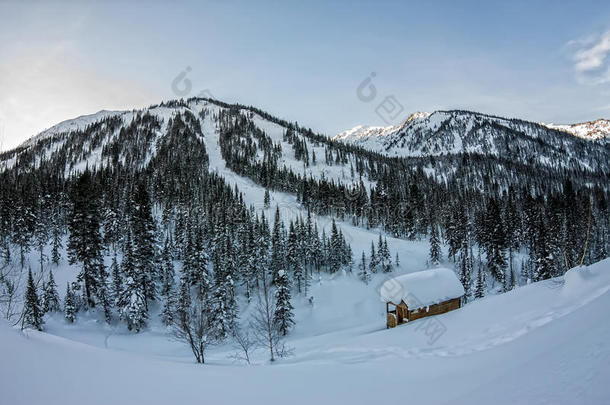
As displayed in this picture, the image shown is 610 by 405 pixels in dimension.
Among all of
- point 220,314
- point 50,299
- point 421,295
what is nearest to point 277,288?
point 220,314

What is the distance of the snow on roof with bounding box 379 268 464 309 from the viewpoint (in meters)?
26.8

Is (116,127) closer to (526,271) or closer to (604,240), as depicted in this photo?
(526,271)

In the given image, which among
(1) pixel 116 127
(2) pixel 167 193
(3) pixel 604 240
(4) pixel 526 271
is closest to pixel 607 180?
(3) pixel 604 240

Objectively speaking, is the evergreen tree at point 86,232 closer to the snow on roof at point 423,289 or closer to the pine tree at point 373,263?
the snow on roof at point 423,289

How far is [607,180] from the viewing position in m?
183

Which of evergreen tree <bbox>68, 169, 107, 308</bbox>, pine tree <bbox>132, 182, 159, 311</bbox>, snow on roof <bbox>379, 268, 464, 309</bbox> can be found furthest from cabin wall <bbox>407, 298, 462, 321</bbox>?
evergreen tree <bbox>68, 169, 107, 308</bbox>

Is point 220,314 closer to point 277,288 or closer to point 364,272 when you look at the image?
point 277,288

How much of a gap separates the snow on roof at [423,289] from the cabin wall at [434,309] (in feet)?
3.08

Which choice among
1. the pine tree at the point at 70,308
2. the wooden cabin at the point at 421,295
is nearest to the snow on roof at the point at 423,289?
the wooden cabin at the point at 421,295

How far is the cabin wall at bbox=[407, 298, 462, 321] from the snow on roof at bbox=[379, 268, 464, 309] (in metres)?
0.94

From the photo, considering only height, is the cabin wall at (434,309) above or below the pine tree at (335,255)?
below

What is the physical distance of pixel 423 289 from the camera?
89.7ft

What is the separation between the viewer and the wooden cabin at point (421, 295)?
26.9 metres

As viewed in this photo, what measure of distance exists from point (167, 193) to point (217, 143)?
86349 millimetres
